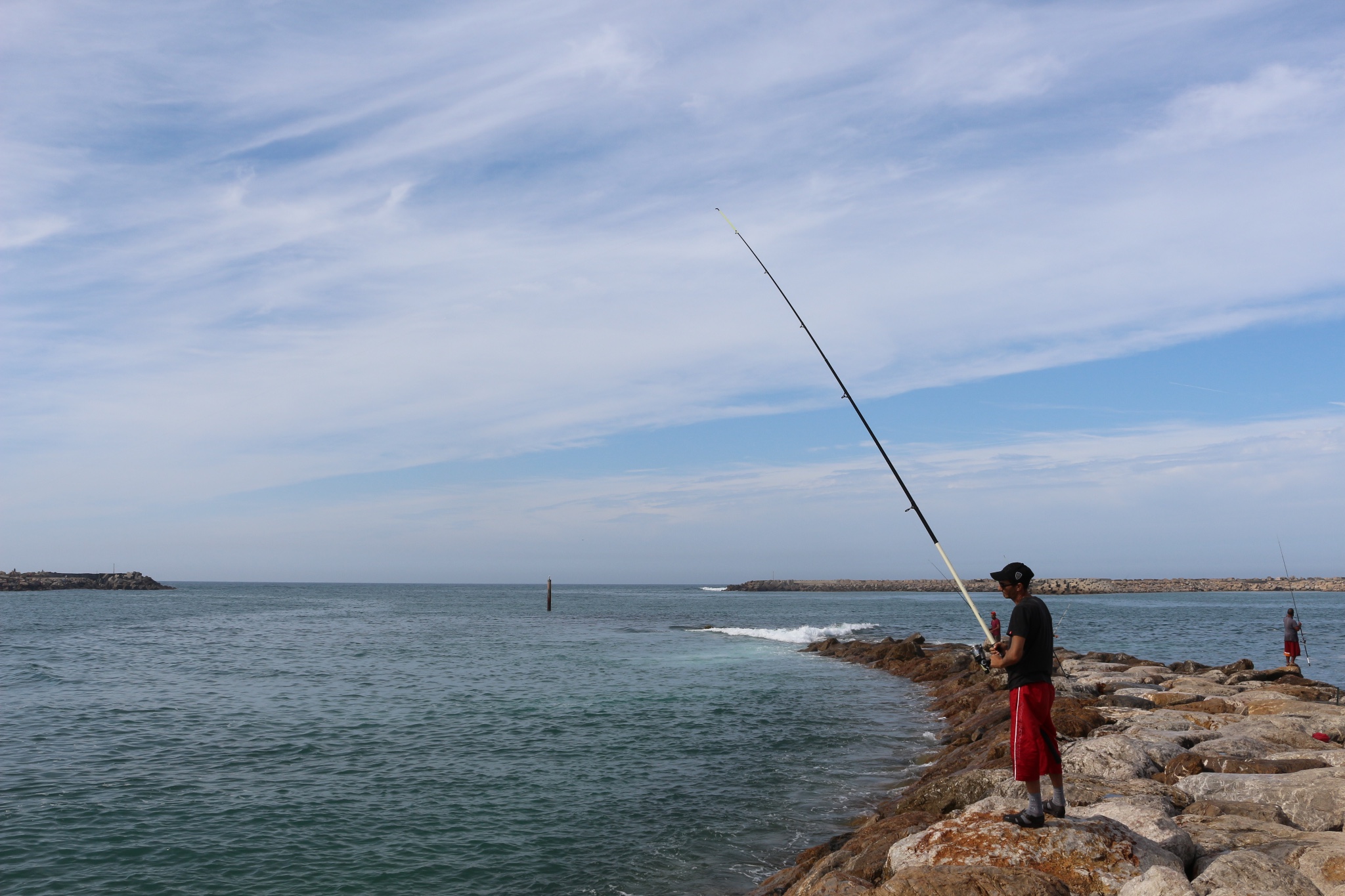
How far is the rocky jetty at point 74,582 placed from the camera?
11650cm

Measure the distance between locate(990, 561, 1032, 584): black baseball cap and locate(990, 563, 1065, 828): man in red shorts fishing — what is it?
5cm

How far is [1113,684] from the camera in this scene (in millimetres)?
17469

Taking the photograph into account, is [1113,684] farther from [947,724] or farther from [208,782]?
[208,782]

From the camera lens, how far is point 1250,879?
5926 mm

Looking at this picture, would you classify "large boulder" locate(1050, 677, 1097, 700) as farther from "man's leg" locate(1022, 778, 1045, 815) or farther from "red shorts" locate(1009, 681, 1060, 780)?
"man's leg" locate(1022, 778, 1045, 815)

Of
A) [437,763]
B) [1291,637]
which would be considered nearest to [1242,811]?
[437,763]

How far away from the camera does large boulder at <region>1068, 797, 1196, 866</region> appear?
6.52m

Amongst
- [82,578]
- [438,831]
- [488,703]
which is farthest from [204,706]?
[82,578]

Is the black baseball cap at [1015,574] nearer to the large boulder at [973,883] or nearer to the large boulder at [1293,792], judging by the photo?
the large boulder at [973,883]

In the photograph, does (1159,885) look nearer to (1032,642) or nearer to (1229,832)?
(1032,642)

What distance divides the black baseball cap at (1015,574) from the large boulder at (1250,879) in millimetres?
2349

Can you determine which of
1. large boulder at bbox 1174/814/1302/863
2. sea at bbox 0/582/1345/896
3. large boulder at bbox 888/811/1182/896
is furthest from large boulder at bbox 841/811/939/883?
large boulder at bbox 1174/814/1302/863

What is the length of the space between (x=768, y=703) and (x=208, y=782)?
13123mm

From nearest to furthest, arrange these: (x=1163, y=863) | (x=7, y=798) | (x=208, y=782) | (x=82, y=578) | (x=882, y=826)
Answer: (x=1163, y=863), (x=882, y=826), (x=7, y=798), (x=208, y=782), (x=82, y=578)
